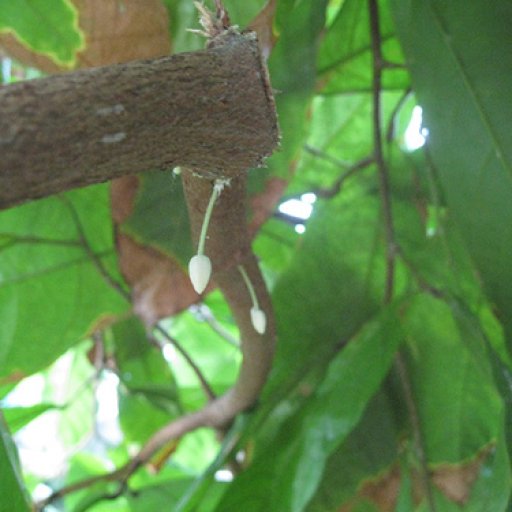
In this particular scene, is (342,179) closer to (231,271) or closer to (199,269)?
(231,271)

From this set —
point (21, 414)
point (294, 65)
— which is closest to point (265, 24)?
point (294, 65)

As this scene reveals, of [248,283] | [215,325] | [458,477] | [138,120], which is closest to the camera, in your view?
[138,120]

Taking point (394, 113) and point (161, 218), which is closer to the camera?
point (161, 218)

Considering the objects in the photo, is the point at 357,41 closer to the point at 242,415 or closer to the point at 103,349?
the point at 242,415

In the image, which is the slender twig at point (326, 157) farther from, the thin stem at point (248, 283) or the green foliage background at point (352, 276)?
the thin stem at point (248, 283)

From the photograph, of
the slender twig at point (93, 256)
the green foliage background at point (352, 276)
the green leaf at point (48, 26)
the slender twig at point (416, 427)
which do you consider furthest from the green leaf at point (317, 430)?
the green leaf at point (48, 26)

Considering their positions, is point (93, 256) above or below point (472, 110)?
below
